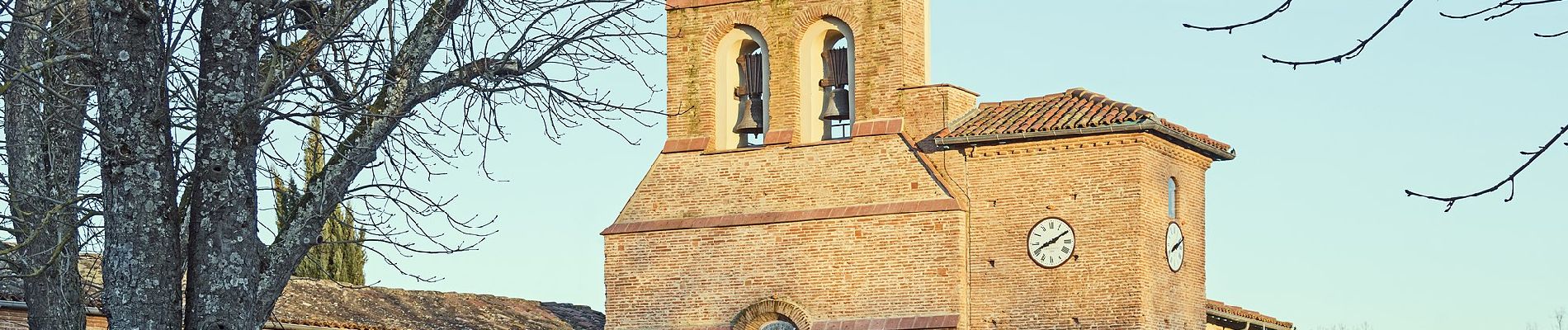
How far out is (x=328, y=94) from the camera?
462 inches

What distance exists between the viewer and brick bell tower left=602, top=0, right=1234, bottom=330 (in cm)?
2444

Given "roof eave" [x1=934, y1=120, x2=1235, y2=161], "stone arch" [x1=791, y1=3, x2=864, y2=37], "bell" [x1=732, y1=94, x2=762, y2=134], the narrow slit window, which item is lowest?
the narrow slit window

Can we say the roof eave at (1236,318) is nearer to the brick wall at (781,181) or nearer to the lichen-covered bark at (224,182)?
the brick wall at (781,181)

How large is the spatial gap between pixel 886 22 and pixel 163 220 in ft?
49.7

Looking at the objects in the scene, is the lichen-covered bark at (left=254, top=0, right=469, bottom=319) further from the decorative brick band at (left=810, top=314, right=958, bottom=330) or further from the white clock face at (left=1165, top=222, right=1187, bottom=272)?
the white clock face at (left=1165, top=222, right=1187, bottom=272)

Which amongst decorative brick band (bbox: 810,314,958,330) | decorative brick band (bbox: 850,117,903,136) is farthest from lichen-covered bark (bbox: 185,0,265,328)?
decorative brick band (bbox: 850,117,903,136)

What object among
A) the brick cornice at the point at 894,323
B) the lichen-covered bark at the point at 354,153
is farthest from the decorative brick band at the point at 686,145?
the lichen-covered bark at the point at 354,153

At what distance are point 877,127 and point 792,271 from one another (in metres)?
2.09

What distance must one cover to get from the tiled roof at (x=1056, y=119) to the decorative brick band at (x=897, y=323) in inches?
87.0

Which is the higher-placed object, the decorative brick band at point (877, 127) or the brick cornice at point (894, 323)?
the decorative brick band at point (877, 127)

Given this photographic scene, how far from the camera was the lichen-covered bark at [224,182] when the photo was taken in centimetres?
1126

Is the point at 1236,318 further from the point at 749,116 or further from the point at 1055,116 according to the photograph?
the point at 749,116

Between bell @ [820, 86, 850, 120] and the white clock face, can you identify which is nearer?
the white clock face

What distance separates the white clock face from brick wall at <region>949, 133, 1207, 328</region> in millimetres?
164
